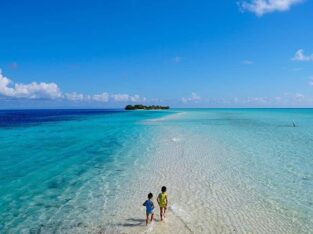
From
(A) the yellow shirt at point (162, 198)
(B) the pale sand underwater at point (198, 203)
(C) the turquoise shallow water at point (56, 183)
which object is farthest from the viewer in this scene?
(C) the turquoise shallow water at point (56, 183)

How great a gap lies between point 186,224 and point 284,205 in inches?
172

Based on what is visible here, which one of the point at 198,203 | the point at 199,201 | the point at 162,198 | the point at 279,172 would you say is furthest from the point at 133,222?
the point at 279,172

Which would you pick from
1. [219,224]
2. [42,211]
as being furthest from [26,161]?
[219,224]

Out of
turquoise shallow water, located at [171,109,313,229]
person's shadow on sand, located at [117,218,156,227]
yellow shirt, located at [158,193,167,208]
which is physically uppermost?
yellow shirt, located at [158,193,167,208]

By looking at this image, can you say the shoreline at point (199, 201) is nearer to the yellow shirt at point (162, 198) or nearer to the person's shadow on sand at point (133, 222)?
the person's shadow on sand at point (133, 222)

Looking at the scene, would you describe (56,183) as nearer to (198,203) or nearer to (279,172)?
(198,203)

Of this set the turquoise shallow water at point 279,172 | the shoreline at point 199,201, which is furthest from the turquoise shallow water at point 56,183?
the turquoise shallow water at point 279,172

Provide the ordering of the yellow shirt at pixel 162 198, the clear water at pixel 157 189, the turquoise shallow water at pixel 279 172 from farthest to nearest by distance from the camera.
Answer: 1. the turquoise shallow water at pixel 279 172
2. the clear water at pixel 157 189
3. the yellow shirt at pixel 162 198

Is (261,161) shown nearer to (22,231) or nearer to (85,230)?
(85,230)

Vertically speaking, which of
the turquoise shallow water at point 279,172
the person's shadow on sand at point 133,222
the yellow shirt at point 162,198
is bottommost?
the person's shadow on sand at point 133,222

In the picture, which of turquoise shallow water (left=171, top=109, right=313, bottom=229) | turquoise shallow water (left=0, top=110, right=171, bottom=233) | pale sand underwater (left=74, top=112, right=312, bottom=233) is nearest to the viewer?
pale sand underwater (left=74, top=112, right=312, bottom=233)

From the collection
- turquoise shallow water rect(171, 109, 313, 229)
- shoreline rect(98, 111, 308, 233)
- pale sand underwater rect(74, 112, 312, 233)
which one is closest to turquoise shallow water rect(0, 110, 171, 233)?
pale sand underwater rect(74, 112, 312, 233)

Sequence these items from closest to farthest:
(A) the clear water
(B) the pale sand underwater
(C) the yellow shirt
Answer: (B) the pale sand underwater
(C) the yellow shirt
(A) the clear water

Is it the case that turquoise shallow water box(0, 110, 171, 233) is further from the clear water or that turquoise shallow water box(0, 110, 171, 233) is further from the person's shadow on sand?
the person's shadow on sand
